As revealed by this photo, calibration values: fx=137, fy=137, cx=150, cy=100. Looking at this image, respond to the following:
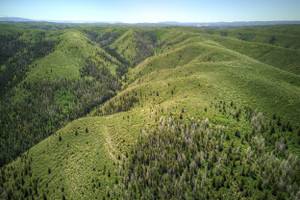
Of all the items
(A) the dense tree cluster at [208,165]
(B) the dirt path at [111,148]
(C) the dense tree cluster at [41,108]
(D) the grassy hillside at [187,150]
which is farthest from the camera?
(C) the dense tree cluster at [41,108]


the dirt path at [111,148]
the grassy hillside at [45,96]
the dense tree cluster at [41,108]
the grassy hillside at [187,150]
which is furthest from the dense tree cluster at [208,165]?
the grassy hillside at [45,96]

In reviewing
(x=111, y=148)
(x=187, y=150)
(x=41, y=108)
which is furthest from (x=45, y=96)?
(x=187, y=150)

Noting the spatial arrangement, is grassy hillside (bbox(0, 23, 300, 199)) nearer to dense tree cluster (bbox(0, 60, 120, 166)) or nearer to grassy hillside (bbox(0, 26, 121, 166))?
dense tree cluster (bbox(0, 60, 120, 166))

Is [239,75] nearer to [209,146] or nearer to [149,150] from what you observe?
[209,146]

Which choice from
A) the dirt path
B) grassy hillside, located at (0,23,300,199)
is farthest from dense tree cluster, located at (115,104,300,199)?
the dirt path

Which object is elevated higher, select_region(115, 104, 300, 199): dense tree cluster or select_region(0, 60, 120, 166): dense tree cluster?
select_region(115, 104, 300, 199): dense tree cluster

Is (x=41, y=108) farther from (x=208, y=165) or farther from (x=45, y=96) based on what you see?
(x=208, y=165)

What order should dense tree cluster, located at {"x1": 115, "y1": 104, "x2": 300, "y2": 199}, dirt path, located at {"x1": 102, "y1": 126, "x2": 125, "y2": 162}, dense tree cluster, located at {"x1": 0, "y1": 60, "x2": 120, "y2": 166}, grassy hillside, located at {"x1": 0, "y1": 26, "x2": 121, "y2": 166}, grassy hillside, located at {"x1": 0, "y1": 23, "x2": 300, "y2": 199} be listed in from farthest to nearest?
grassy hillside, located at {"x1": 0, "y1": 26, "x2": 121, "y2": 166}, dense tree cluster, located at {"x1": 0, "y1": 60, "x2": 120, "y2": 166}, dirt path, located at {"x1": 102, "y1": 126, "x2": 125, "y2": 162}, grassy hillside, located at {"x1": 0, "y1": 23, "x2": 300, "y2": 199}, dense tree cluster, located at {"x1": 115, "y1": 104, "x2": 300, "y2": 199}

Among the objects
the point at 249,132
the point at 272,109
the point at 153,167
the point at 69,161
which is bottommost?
the point at 69,161

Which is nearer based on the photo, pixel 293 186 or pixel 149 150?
pixel 293 186

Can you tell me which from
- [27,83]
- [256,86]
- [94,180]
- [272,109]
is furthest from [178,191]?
[27,83]

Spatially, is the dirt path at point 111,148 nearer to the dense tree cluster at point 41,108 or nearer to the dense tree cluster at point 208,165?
the dense tree cluster at point 208,165
